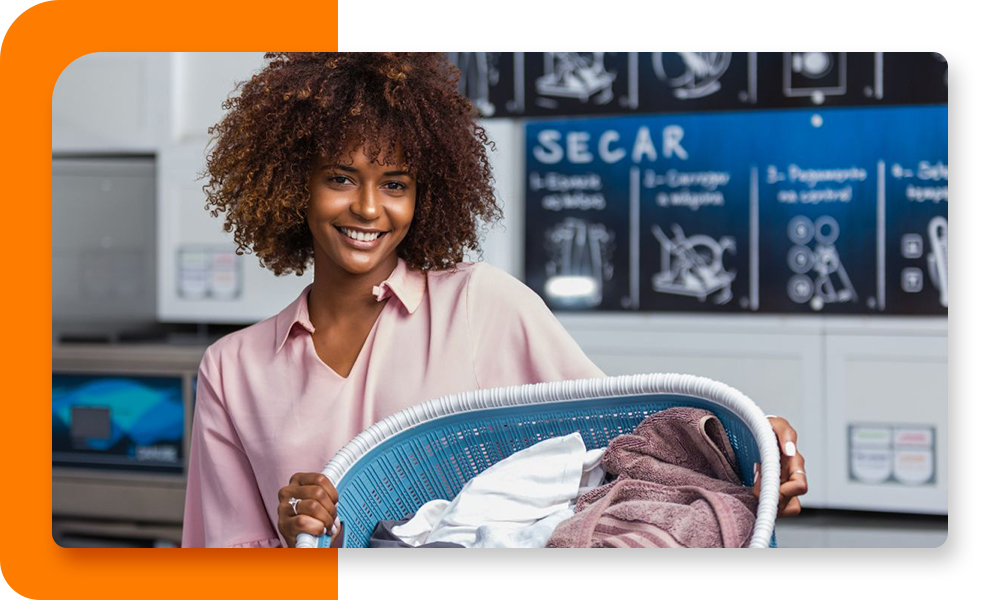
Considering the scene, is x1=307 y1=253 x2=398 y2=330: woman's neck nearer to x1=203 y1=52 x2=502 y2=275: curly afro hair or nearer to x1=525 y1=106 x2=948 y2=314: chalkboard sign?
x1=203 y1=52 x2=502 y2=275: curly afro hair

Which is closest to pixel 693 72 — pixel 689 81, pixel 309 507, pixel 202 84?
pixel 689 81

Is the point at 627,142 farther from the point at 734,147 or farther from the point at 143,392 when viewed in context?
the point at 143,392

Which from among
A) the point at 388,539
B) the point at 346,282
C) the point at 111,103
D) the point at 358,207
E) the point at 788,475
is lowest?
the point at 388,539

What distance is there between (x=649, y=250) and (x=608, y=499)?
81 centimetres

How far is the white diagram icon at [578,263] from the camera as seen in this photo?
2066 millimetres

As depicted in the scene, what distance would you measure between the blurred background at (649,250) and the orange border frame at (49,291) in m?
0.05

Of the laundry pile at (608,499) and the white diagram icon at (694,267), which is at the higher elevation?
the white diagram icon at (694,267)

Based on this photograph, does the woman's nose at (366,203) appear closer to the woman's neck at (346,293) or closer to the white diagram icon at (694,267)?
the woman's neck at (346,293)

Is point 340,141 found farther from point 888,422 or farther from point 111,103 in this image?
point 888,422

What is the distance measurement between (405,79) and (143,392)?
1301 mm

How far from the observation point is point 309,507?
133 centimetres

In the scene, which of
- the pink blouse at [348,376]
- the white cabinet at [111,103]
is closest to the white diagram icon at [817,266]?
the pink blouse at [348,376]

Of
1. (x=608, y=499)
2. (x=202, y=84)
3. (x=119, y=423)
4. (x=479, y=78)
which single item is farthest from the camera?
(x=119, y=423)

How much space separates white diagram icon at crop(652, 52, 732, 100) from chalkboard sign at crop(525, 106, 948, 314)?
0.35 feet
